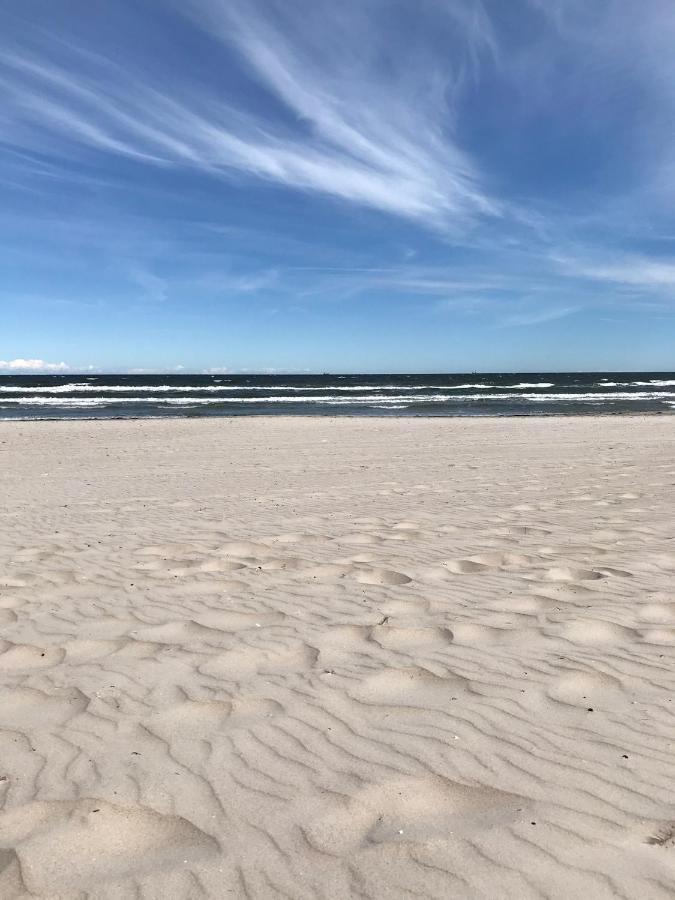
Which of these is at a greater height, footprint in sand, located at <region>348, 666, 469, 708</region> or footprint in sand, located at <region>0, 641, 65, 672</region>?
footprint in sand, located at <region>348, 666, 469, 708</region>

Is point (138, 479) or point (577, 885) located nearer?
point (577, 885)

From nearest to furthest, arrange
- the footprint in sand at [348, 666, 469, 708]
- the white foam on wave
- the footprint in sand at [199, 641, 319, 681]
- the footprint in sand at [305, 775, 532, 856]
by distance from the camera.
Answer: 1. the footprint in sand at [305, 775, 532, 856]
2. the footprint in sand at [348, 666, 469, 708]
3. the footprint in sand at [199, 641, 319, 681]
4. the white foam on wave

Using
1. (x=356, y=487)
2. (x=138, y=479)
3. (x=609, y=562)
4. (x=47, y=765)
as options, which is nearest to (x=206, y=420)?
(x=138, y=479)

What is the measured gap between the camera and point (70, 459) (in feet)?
46.8

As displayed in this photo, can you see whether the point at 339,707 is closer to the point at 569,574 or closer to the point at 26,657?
the point at 26,657

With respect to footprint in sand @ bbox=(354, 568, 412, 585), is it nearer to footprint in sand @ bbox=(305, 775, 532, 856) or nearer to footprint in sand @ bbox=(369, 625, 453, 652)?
footprint in sand @ bbox=(369, 625, 453, 652)

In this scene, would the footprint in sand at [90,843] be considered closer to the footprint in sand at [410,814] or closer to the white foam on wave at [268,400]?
the footprint in sand at [410,814]

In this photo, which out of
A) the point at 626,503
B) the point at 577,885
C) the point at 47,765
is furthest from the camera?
the point at 626,503

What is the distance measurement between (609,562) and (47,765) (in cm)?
452

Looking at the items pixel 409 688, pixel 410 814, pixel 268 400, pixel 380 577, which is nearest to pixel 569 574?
pixel 380 577

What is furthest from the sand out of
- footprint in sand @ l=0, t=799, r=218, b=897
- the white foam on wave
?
the white foam on wave

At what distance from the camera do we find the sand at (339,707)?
2.04 m

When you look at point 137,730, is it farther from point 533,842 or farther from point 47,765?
point 533,842

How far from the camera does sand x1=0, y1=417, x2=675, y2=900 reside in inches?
80.3
